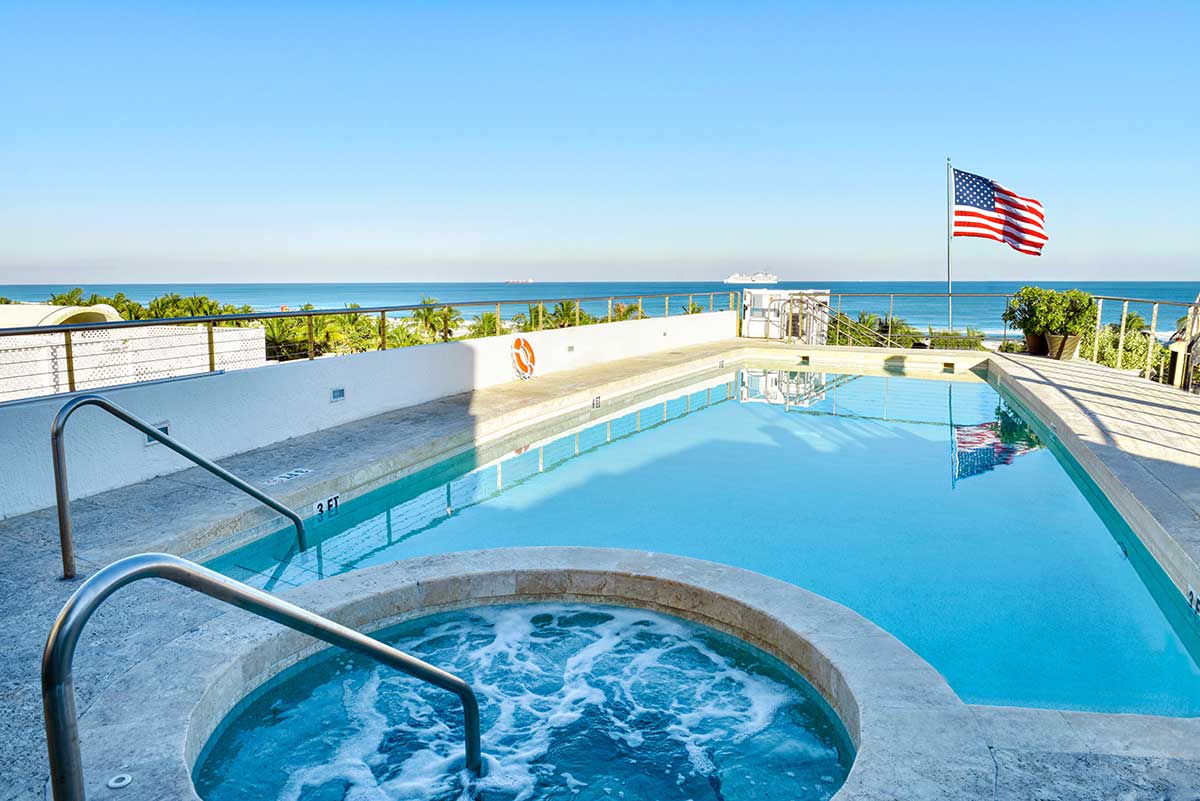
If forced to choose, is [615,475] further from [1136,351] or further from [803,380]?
[1136,351]

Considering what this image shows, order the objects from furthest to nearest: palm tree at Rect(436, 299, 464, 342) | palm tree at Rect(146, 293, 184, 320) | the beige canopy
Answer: palm tree at Rect(146, 293, 184, 320) → the beige canopy → palm tree at Rect(436, 299, 464, 342)

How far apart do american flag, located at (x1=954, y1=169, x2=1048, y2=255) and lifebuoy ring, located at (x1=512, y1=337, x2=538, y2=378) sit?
335 inches

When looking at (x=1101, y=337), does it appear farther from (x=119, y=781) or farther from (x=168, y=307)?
(x=168, y=307)

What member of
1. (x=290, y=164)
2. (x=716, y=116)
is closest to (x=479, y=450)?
(x=716, y=116)

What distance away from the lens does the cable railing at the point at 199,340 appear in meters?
5.65

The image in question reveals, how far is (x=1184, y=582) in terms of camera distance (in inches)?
144

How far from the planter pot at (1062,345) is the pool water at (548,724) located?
40.0ft

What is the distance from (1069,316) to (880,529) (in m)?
9.82

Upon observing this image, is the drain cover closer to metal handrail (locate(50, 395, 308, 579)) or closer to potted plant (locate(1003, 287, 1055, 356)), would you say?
metal handrail (locate(50, 395, 308, 579))

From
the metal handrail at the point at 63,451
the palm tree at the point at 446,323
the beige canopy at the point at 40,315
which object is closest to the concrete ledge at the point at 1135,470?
the metal handrail at the point at 63,451

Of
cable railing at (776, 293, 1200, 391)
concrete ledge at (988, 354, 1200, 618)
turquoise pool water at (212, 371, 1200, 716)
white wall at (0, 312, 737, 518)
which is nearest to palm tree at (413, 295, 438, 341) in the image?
white wall at (0, 312, 737, 518)

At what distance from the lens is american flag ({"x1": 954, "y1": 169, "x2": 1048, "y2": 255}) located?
13500 millimetres

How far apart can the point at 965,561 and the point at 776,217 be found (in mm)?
36890

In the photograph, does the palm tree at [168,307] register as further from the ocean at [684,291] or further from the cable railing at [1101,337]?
the ocean at [684,291]
